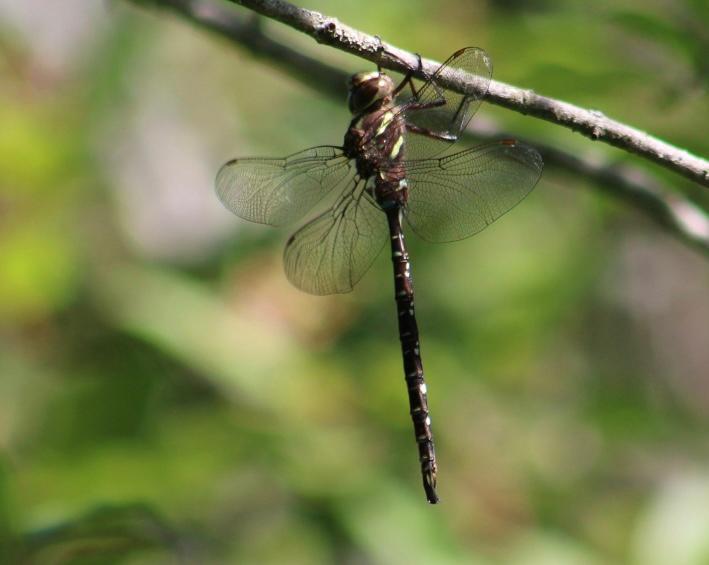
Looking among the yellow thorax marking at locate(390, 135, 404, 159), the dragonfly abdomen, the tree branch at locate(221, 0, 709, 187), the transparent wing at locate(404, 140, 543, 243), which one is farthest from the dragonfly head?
the tree branch at locate(221, 0, 709, 187)

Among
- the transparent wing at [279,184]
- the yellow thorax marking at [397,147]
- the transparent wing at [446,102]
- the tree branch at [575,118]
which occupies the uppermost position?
the transparent wing at [279,184]

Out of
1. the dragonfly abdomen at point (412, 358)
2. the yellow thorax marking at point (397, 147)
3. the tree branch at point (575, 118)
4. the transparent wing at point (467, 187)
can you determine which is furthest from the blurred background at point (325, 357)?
the tree branch at point (575, 118)

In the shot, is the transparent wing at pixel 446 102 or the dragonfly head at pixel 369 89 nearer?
the transparent wing at pixel 446 102

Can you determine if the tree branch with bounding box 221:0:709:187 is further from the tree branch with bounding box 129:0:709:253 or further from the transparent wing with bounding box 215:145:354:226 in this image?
the transparent wing with bounding box 215:145:354:226

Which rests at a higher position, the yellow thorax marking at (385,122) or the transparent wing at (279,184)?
the transparent wing at (279,184)

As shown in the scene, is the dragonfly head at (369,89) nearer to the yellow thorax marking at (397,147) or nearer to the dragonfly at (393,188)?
the dragonfly at (393,188)

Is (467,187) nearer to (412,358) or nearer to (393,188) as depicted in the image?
(393,188)

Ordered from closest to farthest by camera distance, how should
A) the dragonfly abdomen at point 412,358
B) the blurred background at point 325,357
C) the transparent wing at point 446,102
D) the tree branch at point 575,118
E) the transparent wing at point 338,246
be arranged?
the tree branch at point 575,118 → the transparent wing at point 446,102 → the dragonfly abdomen at point 412,358 → the blurred background at point 325,357 → the transparent wing at point 338,246

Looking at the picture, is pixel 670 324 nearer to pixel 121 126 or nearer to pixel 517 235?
pixel 517 235
